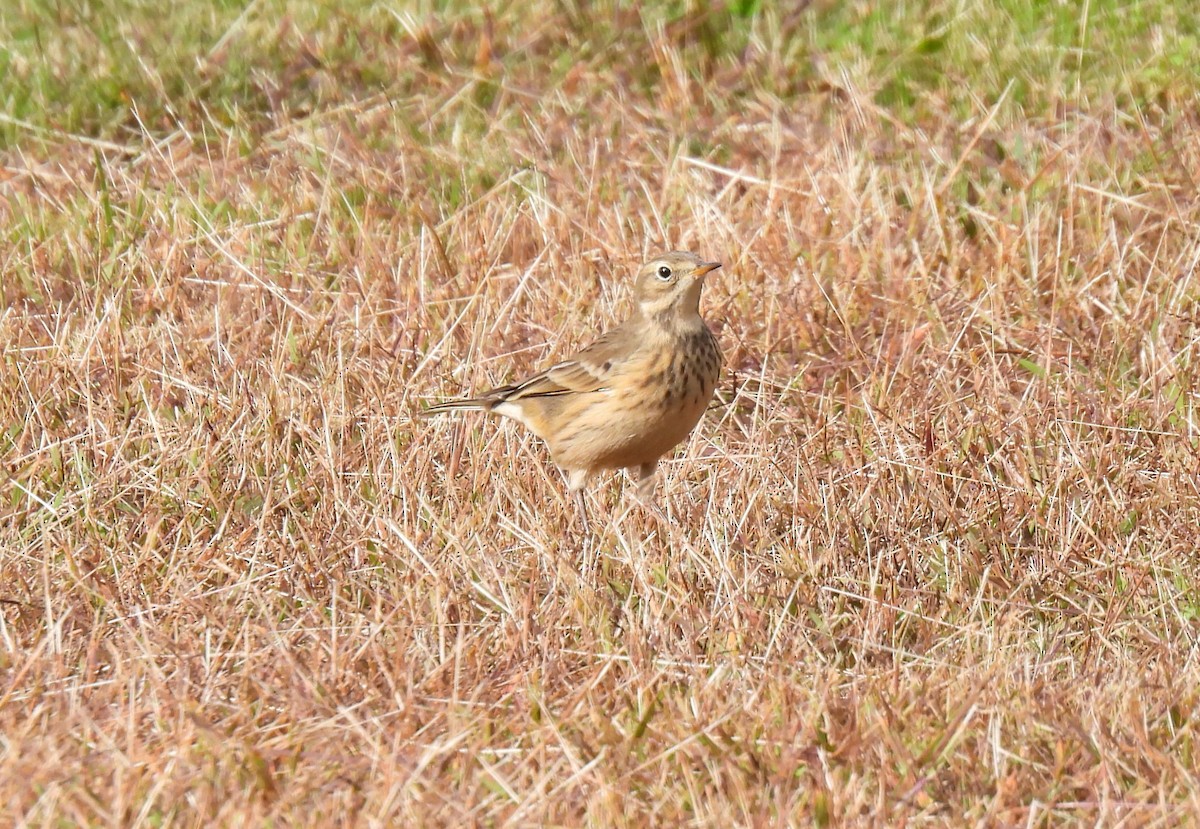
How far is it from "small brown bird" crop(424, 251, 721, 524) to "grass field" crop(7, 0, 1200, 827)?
19cm

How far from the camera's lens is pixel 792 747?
4223 mm

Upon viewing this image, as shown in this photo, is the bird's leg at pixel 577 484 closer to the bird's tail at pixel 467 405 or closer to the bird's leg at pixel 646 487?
the bird's leg at pixel 646 487

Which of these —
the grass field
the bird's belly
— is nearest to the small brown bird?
the bird's belly

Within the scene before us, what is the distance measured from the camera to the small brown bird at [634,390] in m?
5.85

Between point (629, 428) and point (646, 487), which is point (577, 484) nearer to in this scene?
point (646, 487)

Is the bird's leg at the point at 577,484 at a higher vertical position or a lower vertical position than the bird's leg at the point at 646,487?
higher

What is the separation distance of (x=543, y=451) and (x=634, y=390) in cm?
72

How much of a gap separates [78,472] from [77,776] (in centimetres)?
208

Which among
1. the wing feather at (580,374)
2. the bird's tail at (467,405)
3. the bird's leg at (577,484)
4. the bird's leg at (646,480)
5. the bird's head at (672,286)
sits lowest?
the bird's leg at (646,480)

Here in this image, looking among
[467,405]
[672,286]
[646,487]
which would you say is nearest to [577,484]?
[646,487]

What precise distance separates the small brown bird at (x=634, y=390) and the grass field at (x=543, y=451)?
0.19m

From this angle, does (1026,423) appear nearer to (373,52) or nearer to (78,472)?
(78,472)

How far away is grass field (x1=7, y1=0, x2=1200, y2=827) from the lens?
430 centimetres

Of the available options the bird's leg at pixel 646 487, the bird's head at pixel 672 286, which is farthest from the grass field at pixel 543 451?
the bird's head at pixel 672 286
